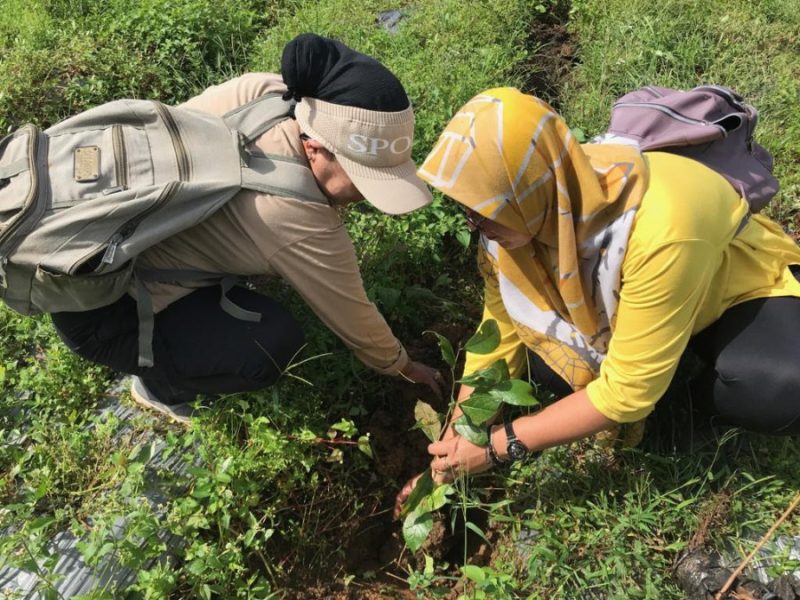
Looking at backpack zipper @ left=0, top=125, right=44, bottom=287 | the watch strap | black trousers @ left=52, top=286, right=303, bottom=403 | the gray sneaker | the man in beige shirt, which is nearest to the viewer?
backpack zipper @ left=0, top=125, right=44, bottom=287

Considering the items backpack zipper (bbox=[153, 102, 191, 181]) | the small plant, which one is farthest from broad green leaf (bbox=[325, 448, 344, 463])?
backpack zipper (bbox=[153, 102, 191, 181])

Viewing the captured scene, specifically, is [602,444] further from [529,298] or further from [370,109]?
[370,109]

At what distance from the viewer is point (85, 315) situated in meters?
2.05

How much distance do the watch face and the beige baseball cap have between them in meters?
0.78

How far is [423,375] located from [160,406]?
0.99 meters

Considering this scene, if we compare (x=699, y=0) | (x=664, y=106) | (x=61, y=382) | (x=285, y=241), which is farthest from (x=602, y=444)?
(x=699, y=0)

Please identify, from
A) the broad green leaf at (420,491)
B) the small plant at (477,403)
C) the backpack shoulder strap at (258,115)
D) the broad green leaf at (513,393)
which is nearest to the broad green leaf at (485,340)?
the small plant at (477,403)

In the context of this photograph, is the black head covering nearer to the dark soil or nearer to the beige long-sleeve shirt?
the beige long-sleeve shirt

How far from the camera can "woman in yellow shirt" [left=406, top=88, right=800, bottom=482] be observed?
59.4 inches

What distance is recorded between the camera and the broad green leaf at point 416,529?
1.83 meters

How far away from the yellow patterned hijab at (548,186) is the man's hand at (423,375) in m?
0.64

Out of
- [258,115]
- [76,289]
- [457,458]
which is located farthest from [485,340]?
[76,289]

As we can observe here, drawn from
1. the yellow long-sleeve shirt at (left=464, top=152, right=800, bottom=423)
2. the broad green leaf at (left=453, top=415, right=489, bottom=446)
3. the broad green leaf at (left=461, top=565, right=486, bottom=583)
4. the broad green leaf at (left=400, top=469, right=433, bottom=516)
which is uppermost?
the yellow long-sleeve shirt at (left=464, top=152, right=800, bottom=423)

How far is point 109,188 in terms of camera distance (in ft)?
5.62
